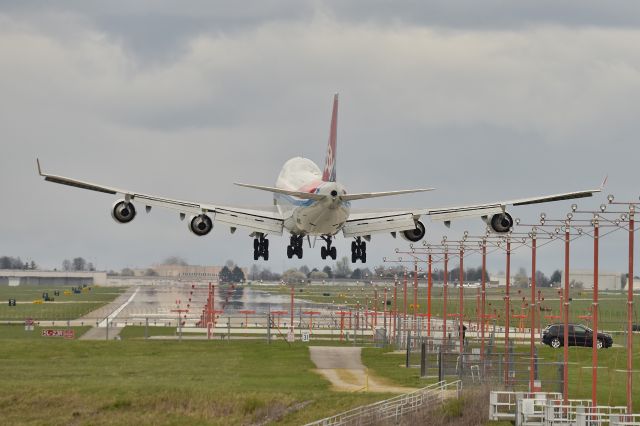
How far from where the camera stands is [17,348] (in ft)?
455

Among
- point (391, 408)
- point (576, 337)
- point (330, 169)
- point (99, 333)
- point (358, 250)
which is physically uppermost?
point (330, 169)

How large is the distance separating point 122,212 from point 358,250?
1933 cm

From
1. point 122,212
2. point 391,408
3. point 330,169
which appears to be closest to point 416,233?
point 330,169

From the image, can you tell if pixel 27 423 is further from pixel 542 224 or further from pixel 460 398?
pixel 542 224

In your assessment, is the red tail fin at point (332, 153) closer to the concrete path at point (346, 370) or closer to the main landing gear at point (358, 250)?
the main landing gear at point (358, 250)

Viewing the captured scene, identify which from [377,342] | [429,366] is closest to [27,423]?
[429,366]

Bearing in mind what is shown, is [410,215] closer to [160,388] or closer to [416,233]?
[416,233]

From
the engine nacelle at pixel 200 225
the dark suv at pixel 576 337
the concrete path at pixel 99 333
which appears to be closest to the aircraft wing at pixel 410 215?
the engine nacelle at pixel 200 225

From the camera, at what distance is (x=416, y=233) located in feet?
334

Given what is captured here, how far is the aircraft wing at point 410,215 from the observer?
99.0m

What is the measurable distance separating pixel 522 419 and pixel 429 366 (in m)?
34.7

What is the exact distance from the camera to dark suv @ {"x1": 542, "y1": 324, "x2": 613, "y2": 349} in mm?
146625

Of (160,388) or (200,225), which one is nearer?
(200,225)

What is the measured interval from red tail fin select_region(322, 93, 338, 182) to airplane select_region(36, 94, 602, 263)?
25 centimetres
